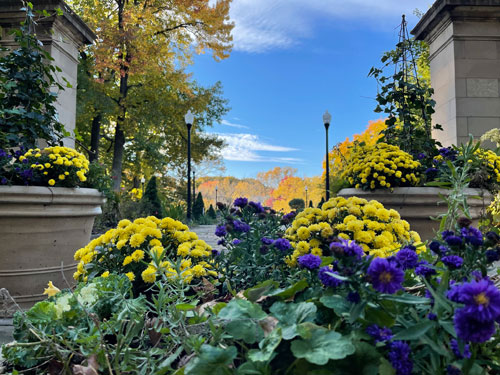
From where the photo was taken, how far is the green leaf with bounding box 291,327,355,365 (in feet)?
2.04

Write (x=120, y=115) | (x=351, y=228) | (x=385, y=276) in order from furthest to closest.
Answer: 1. (x=120, y=115)
2. (x=351, y=228)
3. (x=385, y=276)

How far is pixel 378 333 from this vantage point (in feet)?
2.22

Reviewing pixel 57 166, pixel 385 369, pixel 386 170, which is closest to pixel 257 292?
pixel 385 369

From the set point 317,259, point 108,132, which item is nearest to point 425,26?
point 317,259

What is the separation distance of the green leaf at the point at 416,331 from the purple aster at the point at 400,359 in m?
0.02

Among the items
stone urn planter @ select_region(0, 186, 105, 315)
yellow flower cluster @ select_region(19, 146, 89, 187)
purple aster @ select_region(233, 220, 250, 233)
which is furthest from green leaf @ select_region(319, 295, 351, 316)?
yellow flower cluster @ select_region(19, 146, 89, 187)

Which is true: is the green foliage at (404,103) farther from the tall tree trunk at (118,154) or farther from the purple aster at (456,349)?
the tall tree trunk at (118,154)

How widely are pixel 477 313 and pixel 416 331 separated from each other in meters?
0.12

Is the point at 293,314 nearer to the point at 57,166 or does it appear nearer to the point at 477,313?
the point at 477,313

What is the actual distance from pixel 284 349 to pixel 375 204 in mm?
1269

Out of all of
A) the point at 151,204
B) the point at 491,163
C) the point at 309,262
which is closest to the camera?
the point at 309,262

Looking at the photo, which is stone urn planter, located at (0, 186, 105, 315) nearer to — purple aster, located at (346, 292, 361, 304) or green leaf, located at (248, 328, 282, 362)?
green leaf, located at (248, 328, 282, 362)

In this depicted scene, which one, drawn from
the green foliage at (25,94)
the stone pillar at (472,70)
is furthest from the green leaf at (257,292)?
the stone pillar at (472,70)

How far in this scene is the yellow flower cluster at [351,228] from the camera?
5.10ft
